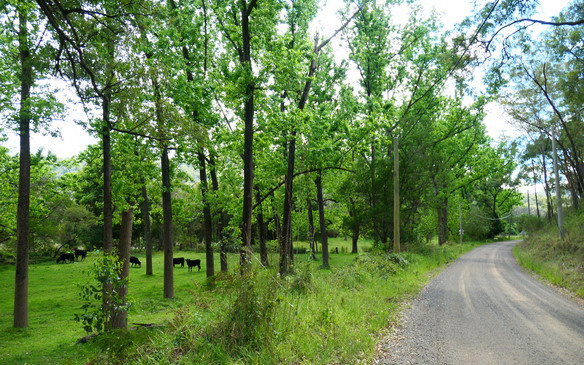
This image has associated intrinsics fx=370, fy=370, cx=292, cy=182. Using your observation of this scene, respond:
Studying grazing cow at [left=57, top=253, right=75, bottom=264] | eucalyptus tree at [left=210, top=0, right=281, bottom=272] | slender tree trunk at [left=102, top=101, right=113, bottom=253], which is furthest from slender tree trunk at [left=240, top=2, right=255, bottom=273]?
grazing cow at [left=57, top=253, right=75, bottom=264]

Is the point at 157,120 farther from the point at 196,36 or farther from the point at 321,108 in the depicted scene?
the point at 321,108

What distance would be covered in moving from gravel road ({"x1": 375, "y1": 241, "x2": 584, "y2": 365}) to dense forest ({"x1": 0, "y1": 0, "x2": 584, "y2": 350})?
3.06 metres

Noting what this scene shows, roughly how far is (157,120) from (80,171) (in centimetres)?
1474

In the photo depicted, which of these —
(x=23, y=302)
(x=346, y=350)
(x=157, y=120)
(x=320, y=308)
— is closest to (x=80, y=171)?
(x=23, y=302)

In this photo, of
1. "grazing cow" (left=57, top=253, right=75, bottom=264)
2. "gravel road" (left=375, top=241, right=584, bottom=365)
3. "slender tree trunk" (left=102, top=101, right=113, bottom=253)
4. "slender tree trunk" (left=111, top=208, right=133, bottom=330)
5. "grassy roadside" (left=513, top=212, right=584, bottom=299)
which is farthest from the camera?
"grazing cow" (left=57, top=253, right=75, bottom=264)

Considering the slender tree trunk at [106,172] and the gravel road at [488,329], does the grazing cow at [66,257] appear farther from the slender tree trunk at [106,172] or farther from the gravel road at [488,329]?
the gravel road at [488,329]

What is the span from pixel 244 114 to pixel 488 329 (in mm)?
11705

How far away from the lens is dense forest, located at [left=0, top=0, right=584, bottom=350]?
9.30 meters

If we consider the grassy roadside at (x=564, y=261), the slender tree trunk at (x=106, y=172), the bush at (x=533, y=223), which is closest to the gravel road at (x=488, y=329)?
the grassy roadside at (x=564, y=261)

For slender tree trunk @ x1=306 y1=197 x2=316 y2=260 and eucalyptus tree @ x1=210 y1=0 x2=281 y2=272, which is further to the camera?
eucalyptus tree @ x1=210 y1=0 x2=281 y2=272

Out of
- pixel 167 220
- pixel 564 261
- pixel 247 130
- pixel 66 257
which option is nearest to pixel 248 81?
pixel 247 130

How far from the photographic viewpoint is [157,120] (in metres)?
10.9

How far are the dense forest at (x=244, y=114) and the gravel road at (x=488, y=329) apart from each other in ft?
10.0

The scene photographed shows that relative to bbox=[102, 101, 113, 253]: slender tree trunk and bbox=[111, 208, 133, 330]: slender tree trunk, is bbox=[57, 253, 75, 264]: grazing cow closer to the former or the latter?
bbox=[111, 208, 133, 330]: slender tree trunk
